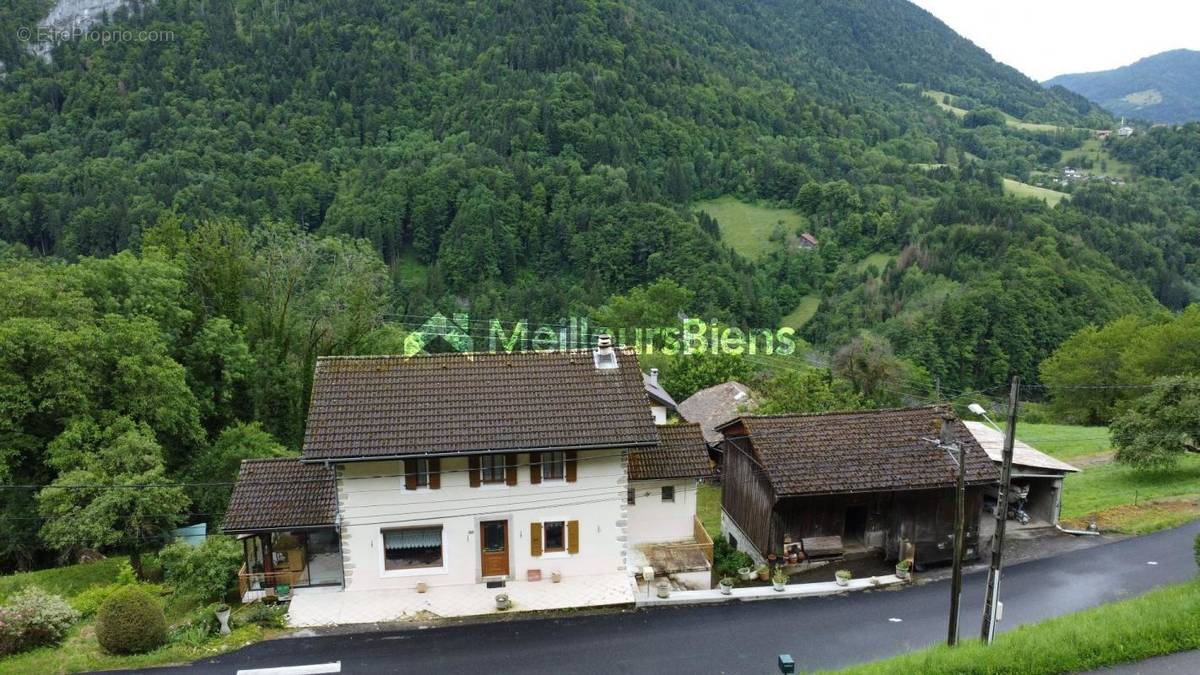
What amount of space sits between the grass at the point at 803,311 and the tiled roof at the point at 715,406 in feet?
265

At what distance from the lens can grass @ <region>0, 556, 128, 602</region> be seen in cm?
2358

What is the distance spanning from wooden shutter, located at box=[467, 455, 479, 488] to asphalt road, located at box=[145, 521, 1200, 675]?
12.3 ft

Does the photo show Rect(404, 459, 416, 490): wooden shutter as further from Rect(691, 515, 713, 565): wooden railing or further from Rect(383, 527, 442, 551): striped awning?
Rect(691, 515, 713, 565): wooden railing

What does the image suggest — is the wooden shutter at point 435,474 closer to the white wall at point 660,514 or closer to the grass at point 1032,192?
the white wall at point 660,514

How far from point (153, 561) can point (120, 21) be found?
150 m

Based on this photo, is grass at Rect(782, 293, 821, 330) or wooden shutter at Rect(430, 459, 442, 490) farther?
grass at Rect(782, 293, 821, 330)

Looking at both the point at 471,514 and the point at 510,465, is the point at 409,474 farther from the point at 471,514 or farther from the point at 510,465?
the point at 510,465

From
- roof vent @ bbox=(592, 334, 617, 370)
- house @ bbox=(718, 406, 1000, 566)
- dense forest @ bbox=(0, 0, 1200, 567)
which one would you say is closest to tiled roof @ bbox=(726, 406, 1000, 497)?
house @ bbox=(718, 406, 1000, 566)

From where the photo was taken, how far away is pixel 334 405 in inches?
862

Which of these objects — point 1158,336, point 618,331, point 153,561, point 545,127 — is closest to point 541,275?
point 545,127

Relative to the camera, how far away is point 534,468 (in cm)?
2162

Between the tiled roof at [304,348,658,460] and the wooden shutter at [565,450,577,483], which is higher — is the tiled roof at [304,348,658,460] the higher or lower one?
the higher one

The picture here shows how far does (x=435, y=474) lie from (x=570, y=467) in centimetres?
377

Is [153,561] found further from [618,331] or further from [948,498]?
[618,331]
